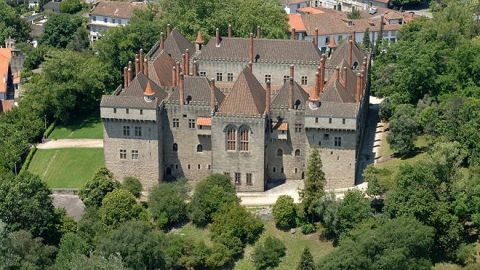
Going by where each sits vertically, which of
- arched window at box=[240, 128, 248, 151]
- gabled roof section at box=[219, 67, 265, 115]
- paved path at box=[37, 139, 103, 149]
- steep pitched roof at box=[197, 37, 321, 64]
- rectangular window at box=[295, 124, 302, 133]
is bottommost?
paved path at box=[37, 139, 103, 149]

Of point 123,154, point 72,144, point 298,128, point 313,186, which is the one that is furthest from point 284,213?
point 72,144

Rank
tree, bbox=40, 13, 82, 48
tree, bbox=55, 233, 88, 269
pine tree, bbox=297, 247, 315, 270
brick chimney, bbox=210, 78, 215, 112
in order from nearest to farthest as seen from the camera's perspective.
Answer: pine tree, bbox=297, 247, 315, 270 → tree, bbox=55, 233, 88, 269 → brick chimney, bbox=210, 78, 215, 112 → tree, bbox=40, 13, 82, 48

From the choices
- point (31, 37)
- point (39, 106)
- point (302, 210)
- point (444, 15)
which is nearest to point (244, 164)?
point (302, 210)

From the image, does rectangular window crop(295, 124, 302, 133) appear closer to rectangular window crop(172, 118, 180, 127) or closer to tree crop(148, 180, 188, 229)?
rectangular window crop(172, 118, 180, 127)

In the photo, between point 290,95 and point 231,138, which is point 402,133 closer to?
point 290,95

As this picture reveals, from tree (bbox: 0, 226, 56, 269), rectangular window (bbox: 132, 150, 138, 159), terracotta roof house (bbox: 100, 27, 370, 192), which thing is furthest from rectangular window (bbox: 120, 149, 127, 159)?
tree (bbox: 0, 226, 56, 269)

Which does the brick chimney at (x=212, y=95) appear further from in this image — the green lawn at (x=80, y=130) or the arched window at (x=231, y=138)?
the green lawn at (x=80, y=130)
